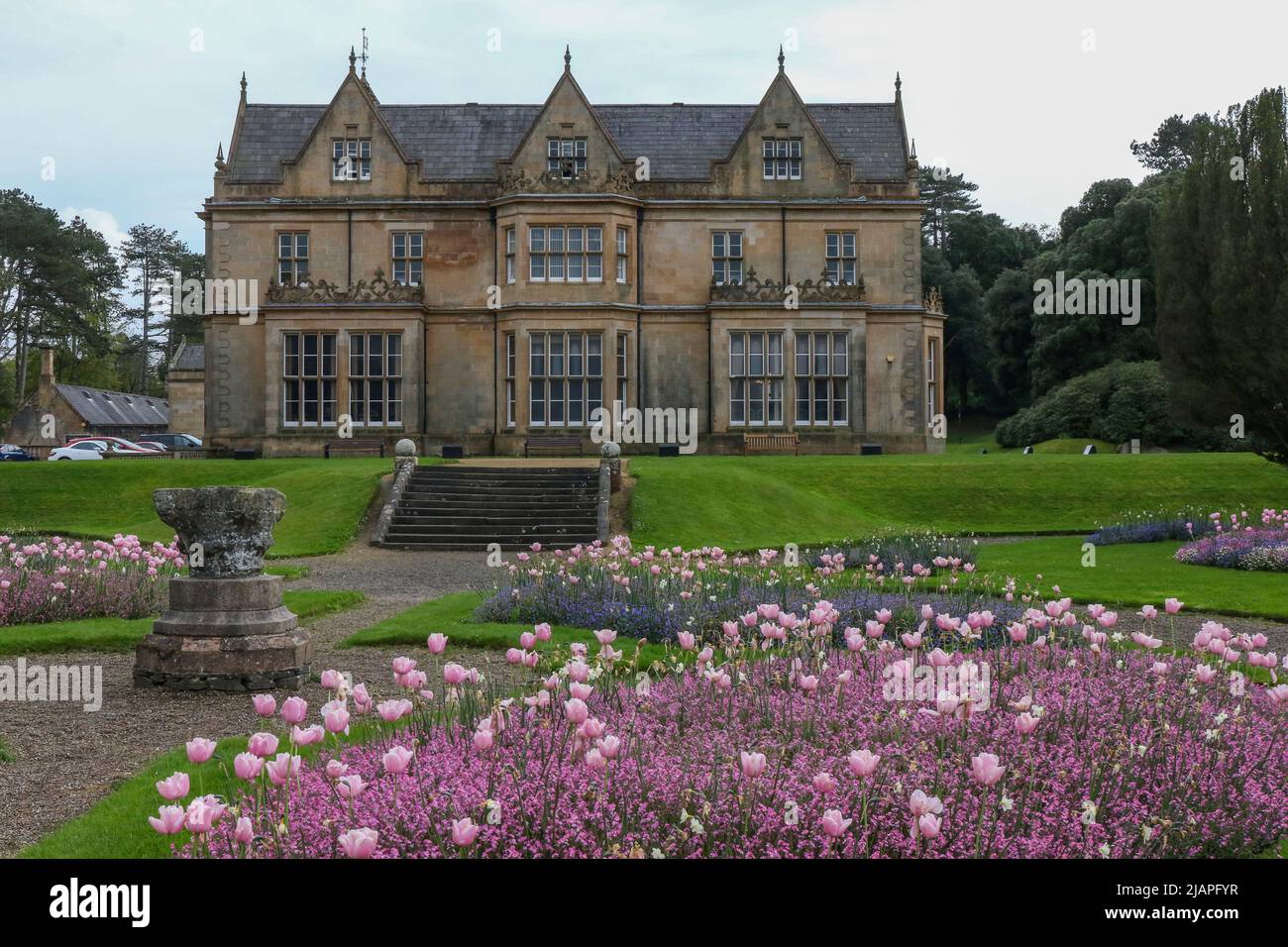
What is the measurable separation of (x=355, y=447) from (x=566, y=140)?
1196cm

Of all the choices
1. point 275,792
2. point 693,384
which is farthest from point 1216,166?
point 275,792

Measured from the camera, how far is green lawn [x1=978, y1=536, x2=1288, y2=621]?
47.3ft

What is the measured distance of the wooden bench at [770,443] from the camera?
3638 centimetres

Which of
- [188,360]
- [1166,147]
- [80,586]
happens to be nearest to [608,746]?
[80,586]

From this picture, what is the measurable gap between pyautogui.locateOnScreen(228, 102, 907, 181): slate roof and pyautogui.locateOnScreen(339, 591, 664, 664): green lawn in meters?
28.3

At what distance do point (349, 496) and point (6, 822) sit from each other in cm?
2009

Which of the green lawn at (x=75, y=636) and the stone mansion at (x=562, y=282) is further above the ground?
the stone mansion at (x=562, y=282)

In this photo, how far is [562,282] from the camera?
36.5 metres

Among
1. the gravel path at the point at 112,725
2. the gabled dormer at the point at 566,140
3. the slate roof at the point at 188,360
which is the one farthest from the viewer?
the slate roof at the point at 188,360

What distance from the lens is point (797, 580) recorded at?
1345cm

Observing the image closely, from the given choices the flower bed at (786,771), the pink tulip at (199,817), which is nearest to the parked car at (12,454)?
the flower bed at (786,771)

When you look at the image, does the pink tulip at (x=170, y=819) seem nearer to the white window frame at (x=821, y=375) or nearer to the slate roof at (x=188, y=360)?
the white window frame at (x=821, y=375)

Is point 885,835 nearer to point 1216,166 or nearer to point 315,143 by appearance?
point 1216,166

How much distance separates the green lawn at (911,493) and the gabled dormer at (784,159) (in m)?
10.8
